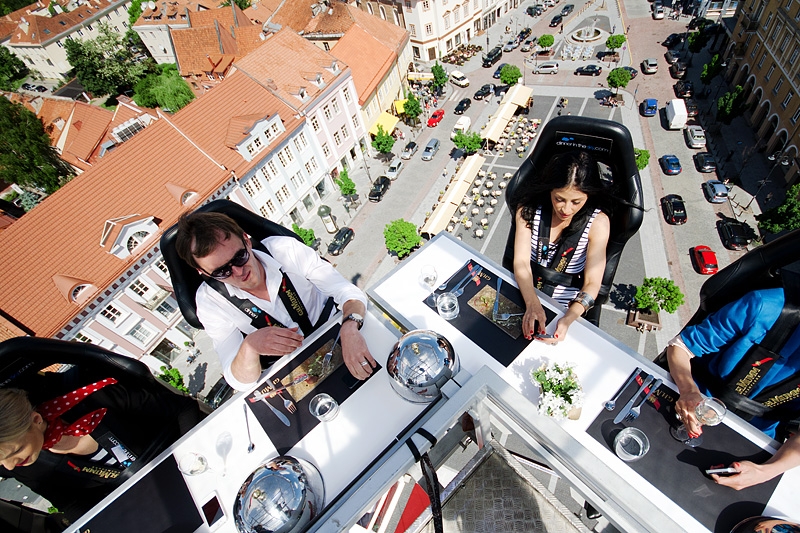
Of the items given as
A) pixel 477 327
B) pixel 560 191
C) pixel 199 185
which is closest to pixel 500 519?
pixel 477 327

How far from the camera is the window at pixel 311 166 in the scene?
97.9 feet

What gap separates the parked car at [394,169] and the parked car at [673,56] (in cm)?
3128

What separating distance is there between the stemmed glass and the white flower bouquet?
2.06 m

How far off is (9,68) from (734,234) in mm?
99533

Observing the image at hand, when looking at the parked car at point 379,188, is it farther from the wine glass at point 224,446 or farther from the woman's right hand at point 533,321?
the wine glass at point 224,446

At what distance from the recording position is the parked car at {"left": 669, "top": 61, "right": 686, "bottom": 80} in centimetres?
3625

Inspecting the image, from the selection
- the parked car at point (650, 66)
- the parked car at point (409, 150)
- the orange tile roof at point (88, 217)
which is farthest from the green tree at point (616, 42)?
the orange tile roof at point (88, 217)

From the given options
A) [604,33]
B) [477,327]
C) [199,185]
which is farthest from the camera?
[604,33]

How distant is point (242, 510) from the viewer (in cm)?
329

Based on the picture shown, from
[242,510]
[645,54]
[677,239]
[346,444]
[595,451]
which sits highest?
[242,510]

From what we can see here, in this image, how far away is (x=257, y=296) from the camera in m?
5.55

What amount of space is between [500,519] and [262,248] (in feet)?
15.5

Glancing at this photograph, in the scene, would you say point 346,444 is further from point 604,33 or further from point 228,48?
point 604,33

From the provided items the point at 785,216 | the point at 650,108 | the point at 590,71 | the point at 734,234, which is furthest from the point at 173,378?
the point at 590,71
